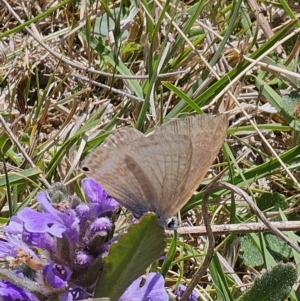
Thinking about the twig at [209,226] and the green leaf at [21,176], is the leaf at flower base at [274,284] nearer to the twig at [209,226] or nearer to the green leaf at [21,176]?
the twig at [209,226]

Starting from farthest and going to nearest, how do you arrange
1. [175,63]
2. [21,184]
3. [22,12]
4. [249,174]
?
1. [22,12]
2. [175,63]
3. [249,174]
4. [21,184]

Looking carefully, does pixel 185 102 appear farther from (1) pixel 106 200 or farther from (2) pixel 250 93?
(1) pixel 106 200

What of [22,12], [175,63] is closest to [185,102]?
[175,63]

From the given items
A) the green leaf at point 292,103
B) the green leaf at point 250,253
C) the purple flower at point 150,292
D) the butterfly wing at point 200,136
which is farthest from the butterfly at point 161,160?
A: the green leaf at point 292,103

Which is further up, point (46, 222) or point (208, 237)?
point (46, 222)

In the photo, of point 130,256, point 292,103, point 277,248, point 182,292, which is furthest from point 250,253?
point 130,256

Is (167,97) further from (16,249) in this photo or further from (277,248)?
(16,249)
